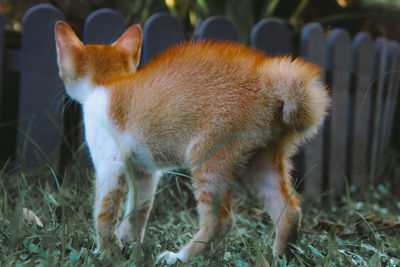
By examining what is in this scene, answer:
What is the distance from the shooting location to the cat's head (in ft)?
4.84

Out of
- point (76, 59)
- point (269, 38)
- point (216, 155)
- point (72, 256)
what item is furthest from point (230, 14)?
point (72, 256)

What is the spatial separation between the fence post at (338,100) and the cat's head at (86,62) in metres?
1.56

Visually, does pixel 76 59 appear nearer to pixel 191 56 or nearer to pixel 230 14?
pixel 191 56

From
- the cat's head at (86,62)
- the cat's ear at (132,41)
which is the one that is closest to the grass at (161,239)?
the cat's head at (86,62)

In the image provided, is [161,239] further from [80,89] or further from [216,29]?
[216,29]

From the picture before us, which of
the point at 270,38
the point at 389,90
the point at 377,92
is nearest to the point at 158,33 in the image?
the point at 270,38

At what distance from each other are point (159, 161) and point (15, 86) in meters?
1.58

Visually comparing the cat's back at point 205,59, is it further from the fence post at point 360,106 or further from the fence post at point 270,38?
the fence post at point 360,106

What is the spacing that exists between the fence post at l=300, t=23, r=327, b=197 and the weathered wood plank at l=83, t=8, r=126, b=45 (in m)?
1.10

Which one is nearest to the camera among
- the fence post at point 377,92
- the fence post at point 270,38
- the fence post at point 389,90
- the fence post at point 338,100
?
the fence post at point 270,38

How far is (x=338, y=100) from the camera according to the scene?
2676 millimetres

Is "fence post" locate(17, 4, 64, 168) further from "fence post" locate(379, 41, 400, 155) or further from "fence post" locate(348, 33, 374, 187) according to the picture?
"fence post" locate(379, 41, 400, 155)

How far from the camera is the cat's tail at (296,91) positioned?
1.24 m

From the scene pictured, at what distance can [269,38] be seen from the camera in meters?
2.47
